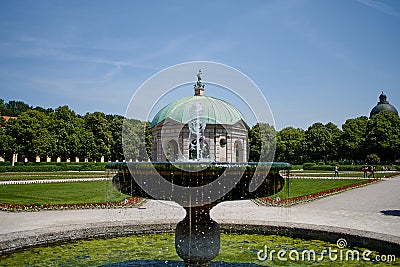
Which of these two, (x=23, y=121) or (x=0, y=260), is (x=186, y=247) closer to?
(x=0, y=260)

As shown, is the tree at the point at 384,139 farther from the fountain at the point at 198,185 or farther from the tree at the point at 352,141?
the fountain at the point at 198,185

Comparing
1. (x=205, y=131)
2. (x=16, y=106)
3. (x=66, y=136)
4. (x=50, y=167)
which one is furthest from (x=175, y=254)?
(x=16, y=106)

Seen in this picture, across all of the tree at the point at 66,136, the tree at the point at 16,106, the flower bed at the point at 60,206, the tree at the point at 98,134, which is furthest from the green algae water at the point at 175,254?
the tree at the point at 16,106

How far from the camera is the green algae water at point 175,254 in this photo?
745cm

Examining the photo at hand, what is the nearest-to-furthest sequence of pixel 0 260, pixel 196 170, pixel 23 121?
pixel 196 170 < pixel 0 260 < pixel 23 121

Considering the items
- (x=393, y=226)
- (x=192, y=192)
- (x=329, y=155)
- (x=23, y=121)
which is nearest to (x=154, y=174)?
(x=192, y=192)

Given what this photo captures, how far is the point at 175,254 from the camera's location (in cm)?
820

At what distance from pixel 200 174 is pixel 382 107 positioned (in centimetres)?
10486

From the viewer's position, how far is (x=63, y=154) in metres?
64.4

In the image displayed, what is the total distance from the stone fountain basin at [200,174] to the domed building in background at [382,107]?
103 meters

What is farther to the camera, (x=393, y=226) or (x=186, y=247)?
(x=393, y=226)

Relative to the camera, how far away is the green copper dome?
45219mm

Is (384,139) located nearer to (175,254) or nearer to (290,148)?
(290,148)

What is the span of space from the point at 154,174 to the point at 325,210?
36.8 ft
